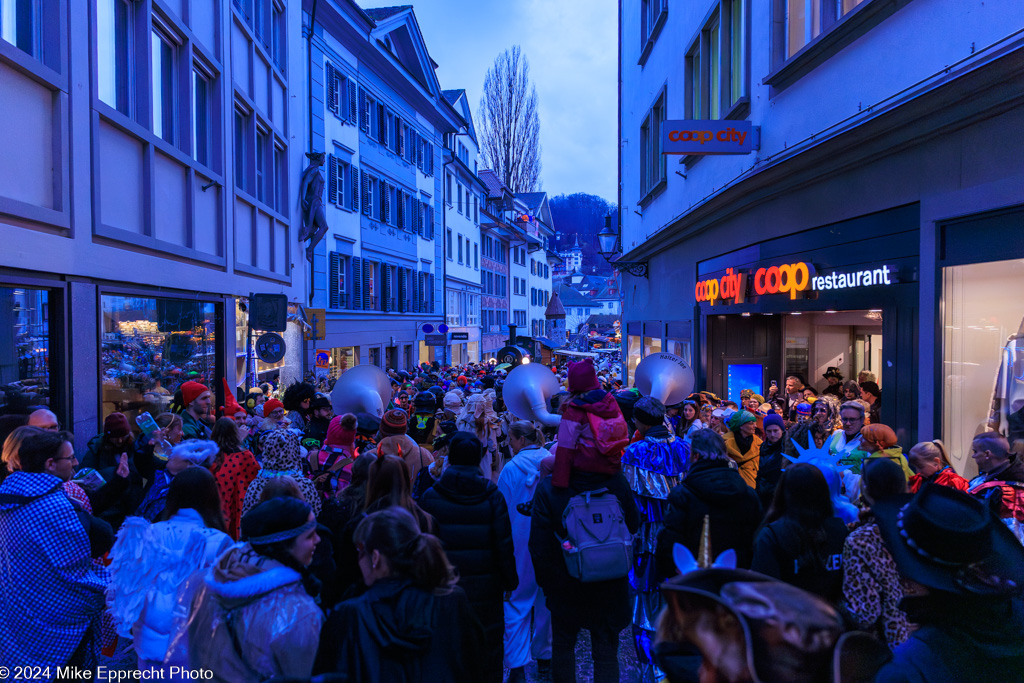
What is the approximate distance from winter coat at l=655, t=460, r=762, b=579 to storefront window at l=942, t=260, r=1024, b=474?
3.07m

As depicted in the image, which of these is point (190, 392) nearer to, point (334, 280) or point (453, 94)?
point (334, 280)

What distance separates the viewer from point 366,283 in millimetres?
24688

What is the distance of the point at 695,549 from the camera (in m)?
3.71

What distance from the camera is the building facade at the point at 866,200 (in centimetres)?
531

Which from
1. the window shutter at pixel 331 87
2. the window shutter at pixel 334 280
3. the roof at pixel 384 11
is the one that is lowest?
the window shutter at pixel 334 280

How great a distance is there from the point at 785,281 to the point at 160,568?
8.09 meters

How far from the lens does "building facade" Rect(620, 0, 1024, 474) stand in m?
5.31

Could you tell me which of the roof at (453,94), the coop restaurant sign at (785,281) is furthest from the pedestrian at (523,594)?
the roof at (453,94)

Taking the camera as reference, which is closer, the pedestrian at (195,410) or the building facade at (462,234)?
the pedestrian at (195,410)

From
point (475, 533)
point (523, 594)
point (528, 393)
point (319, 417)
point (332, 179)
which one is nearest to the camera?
point (475, 533)

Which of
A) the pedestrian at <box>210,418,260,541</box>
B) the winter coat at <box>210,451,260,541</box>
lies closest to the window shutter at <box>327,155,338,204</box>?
the pedestrian at <box>210,418,260,541</box>

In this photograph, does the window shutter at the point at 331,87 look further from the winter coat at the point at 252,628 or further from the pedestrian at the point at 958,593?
the pedestrian at the point at 958,593

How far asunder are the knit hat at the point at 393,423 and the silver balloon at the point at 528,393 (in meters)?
0.94

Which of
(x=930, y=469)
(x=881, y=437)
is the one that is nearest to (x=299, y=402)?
(x=881, y=437)
